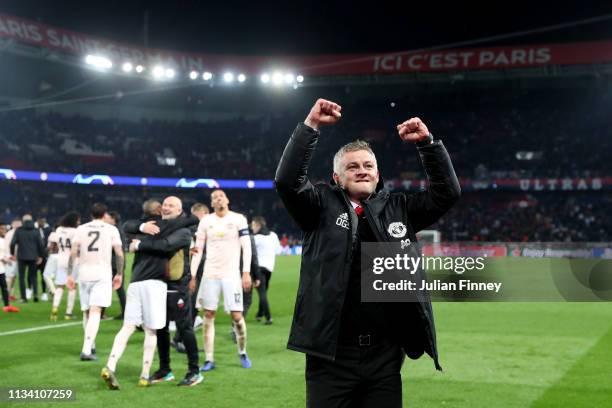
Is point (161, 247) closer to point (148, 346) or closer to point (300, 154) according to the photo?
point (148, 346)

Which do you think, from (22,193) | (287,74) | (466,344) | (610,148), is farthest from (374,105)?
(466,344)

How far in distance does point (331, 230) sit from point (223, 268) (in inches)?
247

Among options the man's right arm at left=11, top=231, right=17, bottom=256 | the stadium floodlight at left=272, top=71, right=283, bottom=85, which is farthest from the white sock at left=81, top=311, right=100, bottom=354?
the stadium floodlight at left=272, top=71, right=283, bottom=85

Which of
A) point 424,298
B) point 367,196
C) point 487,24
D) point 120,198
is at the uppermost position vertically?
point 487,24

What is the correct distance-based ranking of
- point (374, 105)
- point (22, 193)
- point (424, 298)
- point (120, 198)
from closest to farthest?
1. point (424, 298)
2. point (22, 193)
3. point (120, 198)
4. point (374, 105)

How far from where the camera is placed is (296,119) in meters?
56.1

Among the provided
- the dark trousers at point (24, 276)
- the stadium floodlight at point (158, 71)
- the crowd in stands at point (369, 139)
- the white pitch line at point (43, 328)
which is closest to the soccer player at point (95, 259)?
the white pitch line at point (43, 328)

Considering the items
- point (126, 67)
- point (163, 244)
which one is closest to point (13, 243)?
point (163, 244)

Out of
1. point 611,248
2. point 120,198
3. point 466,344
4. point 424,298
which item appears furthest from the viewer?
point 120,198

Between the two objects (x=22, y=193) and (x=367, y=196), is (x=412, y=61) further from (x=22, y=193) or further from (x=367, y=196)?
(x=367, y=196)

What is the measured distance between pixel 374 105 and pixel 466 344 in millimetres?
45793

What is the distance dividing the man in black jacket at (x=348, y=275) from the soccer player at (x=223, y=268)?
5.85 metres

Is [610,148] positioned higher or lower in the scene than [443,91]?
lower
